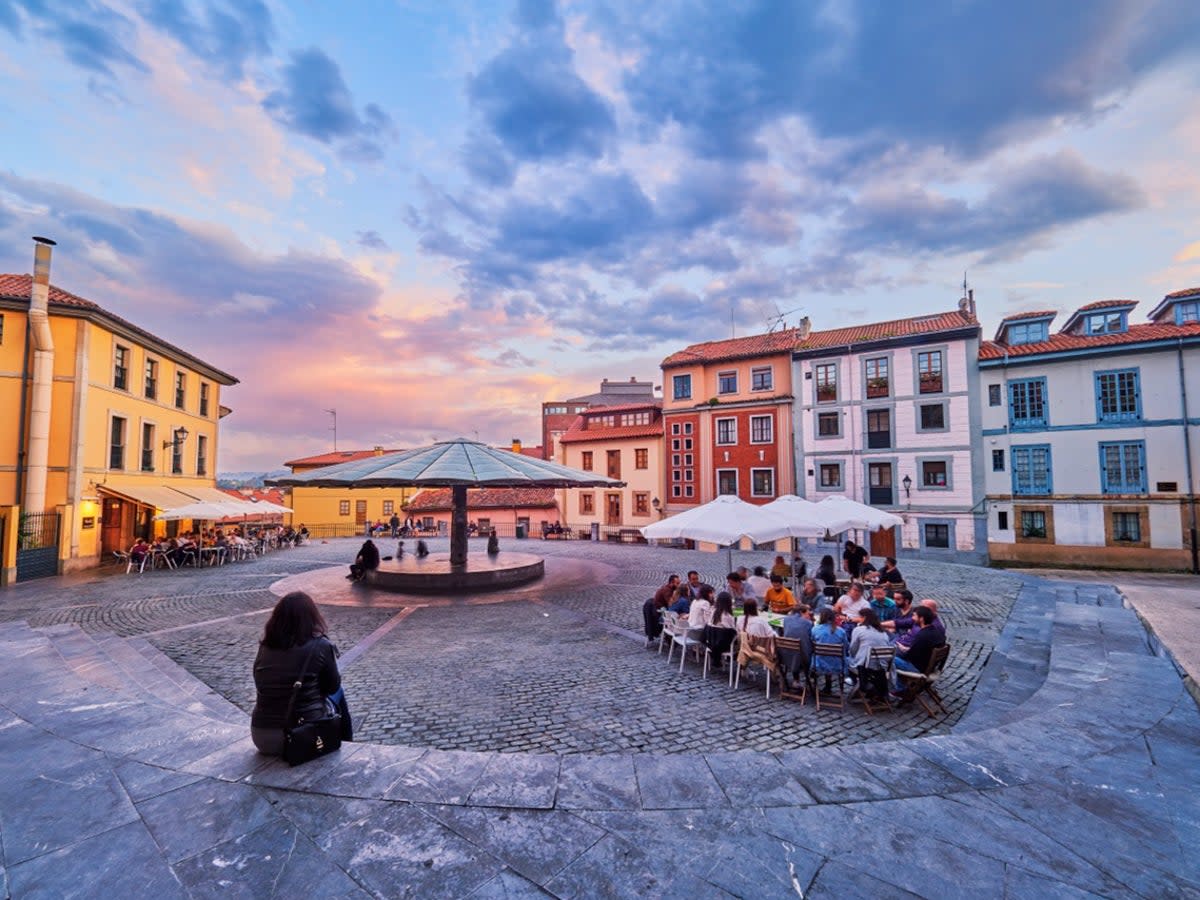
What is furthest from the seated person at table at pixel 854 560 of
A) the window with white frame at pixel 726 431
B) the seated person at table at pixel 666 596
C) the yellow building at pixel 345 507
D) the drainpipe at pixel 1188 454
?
the yellow building at pixel 345 507

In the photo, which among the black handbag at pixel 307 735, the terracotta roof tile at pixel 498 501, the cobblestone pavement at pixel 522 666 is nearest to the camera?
the black handbag at pixel 307 735

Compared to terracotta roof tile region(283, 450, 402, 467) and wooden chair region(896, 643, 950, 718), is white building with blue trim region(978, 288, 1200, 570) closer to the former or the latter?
wooden chair region(896, 643, 950, 718)

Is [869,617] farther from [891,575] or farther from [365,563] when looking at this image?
[365,563]

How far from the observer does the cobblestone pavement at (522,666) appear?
5.64m

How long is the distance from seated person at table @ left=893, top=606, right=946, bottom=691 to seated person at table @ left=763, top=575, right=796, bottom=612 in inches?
95.2

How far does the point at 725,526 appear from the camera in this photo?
9586 millimetres

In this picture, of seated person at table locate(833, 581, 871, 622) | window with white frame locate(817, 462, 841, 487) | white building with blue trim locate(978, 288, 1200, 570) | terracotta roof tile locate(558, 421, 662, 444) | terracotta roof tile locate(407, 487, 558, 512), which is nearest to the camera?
seated person at table locate(833, 581, 871, 622)

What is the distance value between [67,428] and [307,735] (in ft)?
70.4

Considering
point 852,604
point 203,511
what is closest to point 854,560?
point 852,604

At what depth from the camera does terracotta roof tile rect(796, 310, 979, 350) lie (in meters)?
26.7

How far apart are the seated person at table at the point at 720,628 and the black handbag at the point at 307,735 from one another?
509cm

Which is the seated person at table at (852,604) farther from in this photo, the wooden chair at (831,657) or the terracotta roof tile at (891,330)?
the terracotta roof tile at (891,330)

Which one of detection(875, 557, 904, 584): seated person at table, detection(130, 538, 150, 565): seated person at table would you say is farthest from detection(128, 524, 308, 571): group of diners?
detection(875, 557, 904, 584): seated person at table

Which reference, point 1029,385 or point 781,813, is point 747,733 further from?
point 1029,385
